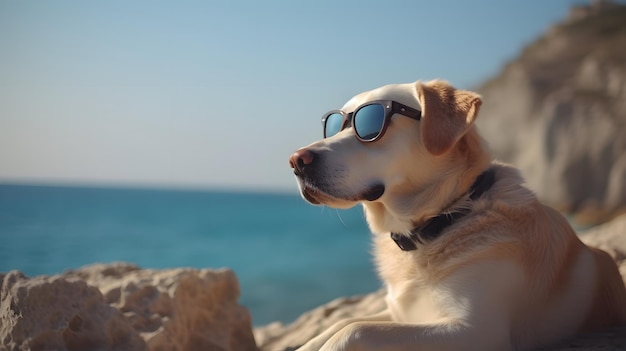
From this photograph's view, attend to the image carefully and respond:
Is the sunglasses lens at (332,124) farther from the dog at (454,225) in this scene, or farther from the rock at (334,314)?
the rock at (334,314)

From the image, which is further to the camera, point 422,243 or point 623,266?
point 623,266

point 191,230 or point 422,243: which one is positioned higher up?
point 422,243

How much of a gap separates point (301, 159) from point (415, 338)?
3.40 feet

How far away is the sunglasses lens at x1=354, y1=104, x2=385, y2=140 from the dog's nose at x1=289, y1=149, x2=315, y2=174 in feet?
1.12

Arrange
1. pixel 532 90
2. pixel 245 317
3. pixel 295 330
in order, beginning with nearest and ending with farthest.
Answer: pixel 245 317 → pixel 295 330 → pixel 532 90

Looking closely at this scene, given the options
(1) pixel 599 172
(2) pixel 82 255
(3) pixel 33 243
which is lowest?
(1) pixel 599 172

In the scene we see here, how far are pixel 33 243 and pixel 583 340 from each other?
459 inches

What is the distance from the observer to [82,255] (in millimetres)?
14344

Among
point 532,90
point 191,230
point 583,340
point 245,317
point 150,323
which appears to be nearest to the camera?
point 583,340

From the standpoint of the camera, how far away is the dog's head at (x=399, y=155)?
108 inches

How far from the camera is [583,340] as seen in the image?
2.63 metres

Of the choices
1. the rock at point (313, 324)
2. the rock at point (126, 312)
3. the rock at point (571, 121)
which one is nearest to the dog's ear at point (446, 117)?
the rock at point (126, 312)

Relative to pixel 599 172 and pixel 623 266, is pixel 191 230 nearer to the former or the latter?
pixel 599 172

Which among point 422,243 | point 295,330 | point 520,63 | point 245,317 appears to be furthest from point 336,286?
point 520,63
